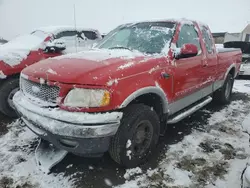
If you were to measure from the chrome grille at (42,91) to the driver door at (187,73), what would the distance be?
170 cm

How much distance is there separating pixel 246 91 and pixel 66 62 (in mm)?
6226

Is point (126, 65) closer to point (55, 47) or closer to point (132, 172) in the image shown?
point (132, 172)

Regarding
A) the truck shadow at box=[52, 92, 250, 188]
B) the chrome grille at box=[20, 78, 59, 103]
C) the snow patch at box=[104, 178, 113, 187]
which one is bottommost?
the truck shadow at box=[52, 92, 250, 188]

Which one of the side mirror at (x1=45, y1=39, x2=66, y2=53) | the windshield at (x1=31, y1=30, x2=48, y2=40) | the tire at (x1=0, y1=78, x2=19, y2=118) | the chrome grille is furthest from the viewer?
the windshield at (x1=31, y1=30, x2=48, y2=40)

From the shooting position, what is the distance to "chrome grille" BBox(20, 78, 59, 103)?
2.67m

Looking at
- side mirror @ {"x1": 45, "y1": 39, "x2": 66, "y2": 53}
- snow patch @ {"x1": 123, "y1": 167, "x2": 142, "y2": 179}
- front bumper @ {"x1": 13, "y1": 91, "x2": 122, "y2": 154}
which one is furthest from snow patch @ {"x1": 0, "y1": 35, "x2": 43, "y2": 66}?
snow patch @ {"x1": 123, "y1": 167, "x2": 142, "y2": 179}

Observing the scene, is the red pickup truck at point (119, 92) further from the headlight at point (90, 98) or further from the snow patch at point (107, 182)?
the snow patch at point (107, 182)

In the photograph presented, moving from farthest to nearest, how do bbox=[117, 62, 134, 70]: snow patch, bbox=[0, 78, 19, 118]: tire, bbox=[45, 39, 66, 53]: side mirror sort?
bbox=[45, 39, 66, 53]: side mirror, bbox=[0, 78, 19, 118]: tire, bbox=[117, 62, 134, 70]: snow patch

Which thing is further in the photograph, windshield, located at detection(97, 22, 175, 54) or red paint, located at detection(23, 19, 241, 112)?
windshield, located at detection(97, 22, 175, 54)

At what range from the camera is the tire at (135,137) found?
110 inches

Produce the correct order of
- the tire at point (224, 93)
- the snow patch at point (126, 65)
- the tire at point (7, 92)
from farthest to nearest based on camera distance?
the tire at point (224, 93), the tire at point (7, 92), the snow patch at point (126, 65)

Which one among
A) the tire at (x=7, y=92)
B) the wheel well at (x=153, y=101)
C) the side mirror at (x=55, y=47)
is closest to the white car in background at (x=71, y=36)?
the side mirror at (x=55, y=47)

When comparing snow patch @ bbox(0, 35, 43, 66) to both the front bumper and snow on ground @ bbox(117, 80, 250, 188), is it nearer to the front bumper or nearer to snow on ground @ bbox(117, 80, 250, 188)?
the front bumper

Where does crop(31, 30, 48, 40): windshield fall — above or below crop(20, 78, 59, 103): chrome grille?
above
